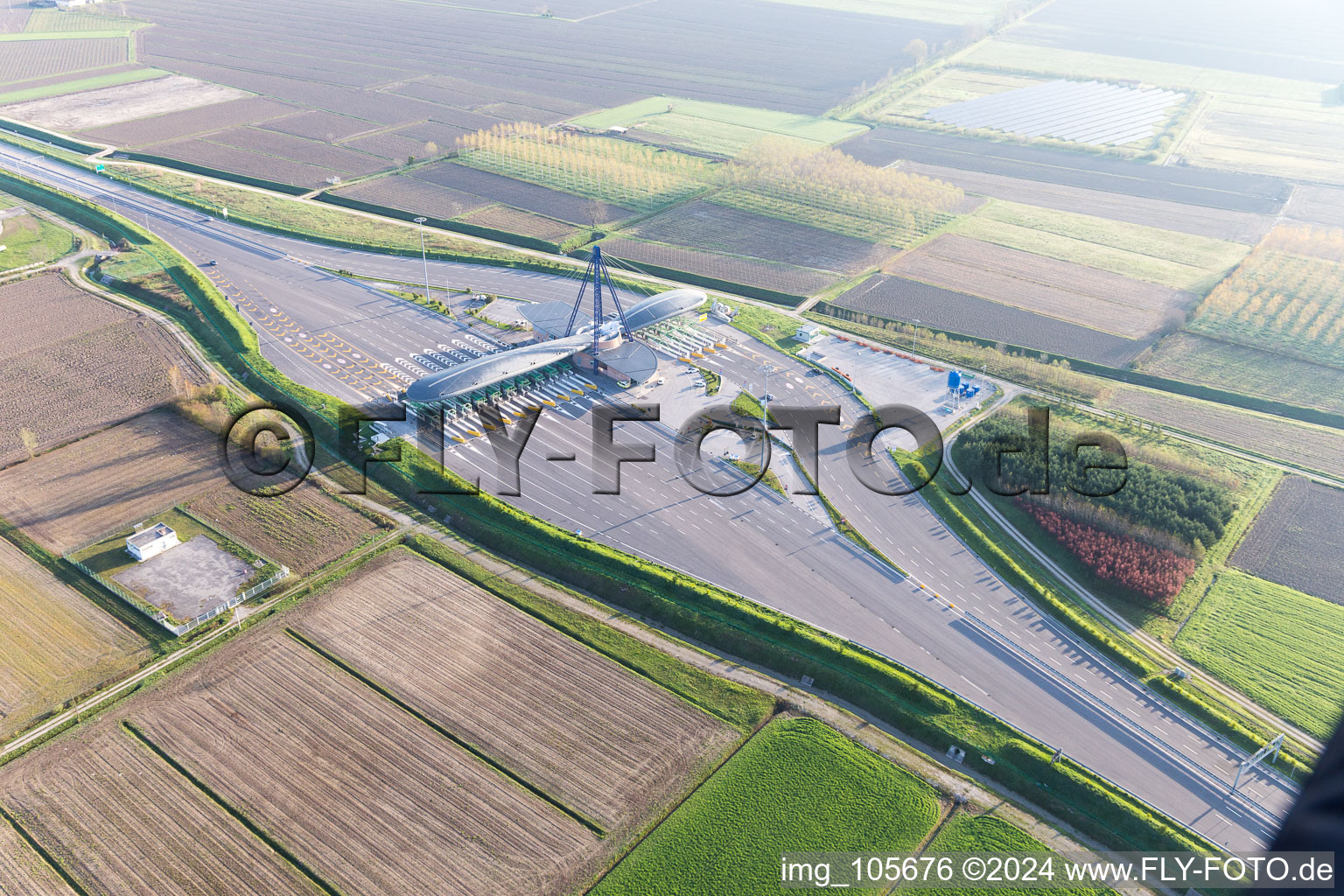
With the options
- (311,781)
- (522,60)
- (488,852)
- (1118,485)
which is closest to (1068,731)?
(1118,485)

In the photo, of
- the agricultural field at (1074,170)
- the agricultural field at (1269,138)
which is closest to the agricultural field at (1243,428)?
the agricultural field at (1074,170)

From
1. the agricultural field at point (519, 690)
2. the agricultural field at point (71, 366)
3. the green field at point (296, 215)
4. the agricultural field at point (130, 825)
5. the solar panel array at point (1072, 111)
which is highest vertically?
the solar panel array at point (1072, 111)

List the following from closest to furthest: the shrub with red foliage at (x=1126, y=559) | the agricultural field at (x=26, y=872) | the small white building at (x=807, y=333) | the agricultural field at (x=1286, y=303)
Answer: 1. the agricultural field at (x=26, y=872)
2. the shrub with red foliage at (x=1126, y=559)
3. the small white building at (x=807, y=333)
4. the agricultural field at (x=1286, y=303)

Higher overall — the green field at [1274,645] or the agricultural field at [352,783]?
the green field at [1274,645]

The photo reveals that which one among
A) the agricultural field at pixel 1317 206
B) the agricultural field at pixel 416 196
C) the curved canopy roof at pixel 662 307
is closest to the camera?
the curved canopy roof at pixel 662 307

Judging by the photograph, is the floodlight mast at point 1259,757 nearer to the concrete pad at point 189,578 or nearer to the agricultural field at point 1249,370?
the agricultural field at point 1249,370

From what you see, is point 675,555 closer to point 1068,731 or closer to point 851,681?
point 851,681

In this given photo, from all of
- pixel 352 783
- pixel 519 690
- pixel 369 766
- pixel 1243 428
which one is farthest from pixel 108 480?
pixel 1243 428
